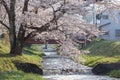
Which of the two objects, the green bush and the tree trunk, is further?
the tree trunk

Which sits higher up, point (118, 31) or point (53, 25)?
point (53, 25)

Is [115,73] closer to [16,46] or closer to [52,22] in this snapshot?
[52,22]

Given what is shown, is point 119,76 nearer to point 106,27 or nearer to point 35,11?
point 35,11

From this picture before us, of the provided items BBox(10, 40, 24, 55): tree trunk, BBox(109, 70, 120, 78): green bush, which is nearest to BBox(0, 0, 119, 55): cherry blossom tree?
BBox(10, 40, 24, 55): tree trunk

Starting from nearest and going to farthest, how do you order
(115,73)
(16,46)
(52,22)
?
1. (52,22)
2. (115,73)
3. (16,46)

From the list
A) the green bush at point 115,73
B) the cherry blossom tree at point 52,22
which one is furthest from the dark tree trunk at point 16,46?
the green bush at point 115,73

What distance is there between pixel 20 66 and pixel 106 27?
5292 cm

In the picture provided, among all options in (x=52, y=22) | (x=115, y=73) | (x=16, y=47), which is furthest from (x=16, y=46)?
(x=115, y=73)

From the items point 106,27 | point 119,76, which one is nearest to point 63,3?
point 119,76

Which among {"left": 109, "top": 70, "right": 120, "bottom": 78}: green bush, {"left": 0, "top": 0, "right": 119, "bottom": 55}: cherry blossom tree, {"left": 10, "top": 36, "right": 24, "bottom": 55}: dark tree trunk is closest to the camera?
{"left": 0, "top": 0, "right": 119, "bottom": 55}: cherry blossom tree

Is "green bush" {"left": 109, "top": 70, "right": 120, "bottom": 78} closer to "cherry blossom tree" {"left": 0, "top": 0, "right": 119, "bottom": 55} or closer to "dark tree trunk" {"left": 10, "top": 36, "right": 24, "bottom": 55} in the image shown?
"cherry blossom tree" {"left": 0, "top": 0, "right": 119, "bottom": 55}

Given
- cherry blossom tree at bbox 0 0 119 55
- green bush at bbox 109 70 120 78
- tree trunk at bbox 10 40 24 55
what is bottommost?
green bush at bbox 109 70 120 78

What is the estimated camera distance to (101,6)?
89.8ft

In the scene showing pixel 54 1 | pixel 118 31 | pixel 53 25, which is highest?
pixel 54 1
